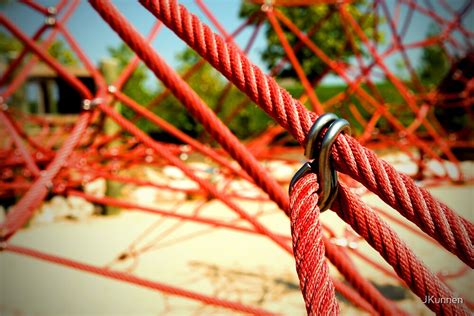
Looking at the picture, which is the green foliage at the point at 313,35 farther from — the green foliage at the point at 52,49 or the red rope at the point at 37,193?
the red rope at the point at 37,193

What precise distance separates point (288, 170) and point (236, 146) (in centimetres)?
418

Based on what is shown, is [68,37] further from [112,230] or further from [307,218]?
[112,230]

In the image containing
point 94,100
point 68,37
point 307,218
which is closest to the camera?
point 307,218

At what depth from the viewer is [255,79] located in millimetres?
406

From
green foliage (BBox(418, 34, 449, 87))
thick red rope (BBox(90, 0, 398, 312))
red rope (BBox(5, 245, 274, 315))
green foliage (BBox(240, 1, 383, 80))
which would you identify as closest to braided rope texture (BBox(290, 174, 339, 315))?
thick red rope (BBox(90, 0, 398, 312))

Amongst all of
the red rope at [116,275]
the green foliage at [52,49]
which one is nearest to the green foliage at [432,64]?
the red rope at [116,275]

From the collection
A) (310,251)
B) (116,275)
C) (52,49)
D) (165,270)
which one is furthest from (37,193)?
(52,49)

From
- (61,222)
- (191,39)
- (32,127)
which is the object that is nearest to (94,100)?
(191,39)

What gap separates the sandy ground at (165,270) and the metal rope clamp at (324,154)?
1.53 meters

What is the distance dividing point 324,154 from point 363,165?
49 mm

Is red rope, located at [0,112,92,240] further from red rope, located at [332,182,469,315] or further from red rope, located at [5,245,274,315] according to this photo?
red rope, located at [332,182,469,315]

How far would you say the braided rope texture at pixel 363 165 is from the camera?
1.13 feet

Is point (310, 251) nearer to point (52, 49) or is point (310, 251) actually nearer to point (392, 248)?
point (392, 248)

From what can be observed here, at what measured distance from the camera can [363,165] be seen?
0.35 meters
